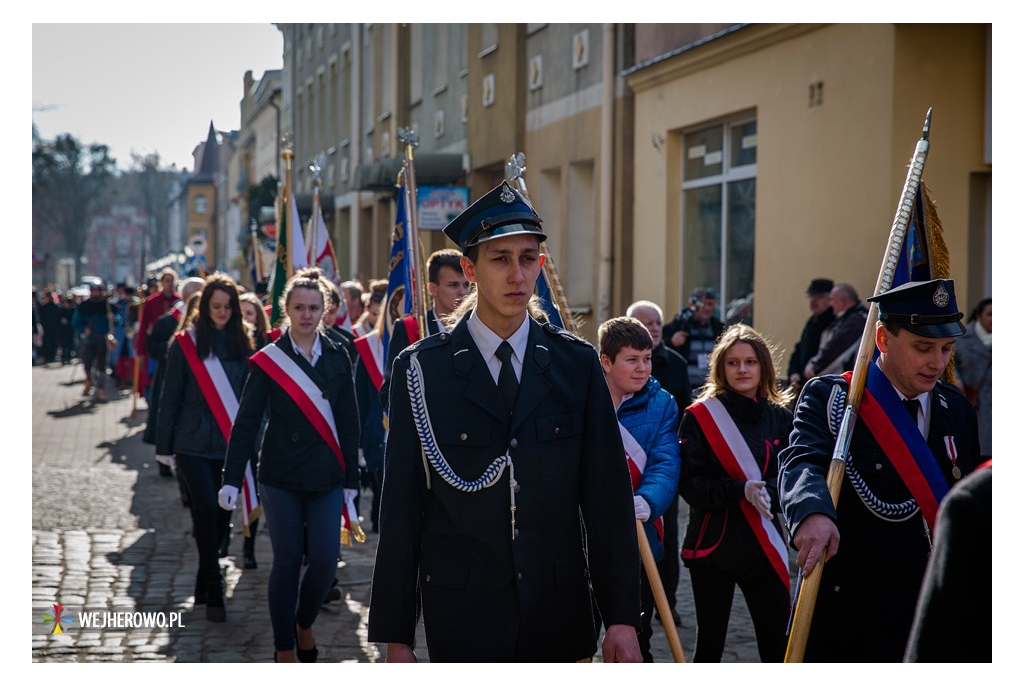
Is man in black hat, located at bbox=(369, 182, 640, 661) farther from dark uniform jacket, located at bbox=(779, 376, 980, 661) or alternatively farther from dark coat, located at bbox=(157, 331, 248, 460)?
dark coat, located at bbox=(157, 331, 248, 460)

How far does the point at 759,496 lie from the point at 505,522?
2.07 metres

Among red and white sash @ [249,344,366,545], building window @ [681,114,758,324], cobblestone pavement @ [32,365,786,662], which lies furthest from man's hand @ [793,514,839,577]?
building window @ [681,114,758,324]

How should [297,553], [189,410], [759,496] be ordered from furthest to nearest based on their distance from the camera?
1. [189,410]
2. [297,553]
3. [759,496]

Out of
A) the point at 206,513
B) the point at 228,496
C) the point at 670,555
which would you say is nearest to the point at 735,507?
the point at 670,555

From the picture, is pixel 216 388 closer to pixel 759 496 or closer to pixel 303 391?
pixel 303 391

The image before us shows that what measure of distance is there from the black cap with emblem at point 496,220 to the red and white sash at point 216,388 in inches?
168

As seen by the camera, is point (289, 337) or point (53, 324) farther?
point (53, 324)

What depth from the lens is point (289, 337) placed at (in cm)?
666

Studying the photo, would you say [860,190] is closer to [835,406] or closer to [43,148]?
[43,148]

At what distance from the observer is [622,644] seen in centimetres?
352

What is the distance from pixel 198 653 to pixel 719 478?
2.71m

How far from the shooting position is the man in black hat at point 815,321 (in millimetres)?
10461

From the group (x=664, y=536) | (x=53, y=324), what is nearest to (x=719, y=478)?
(x=664, y=536)

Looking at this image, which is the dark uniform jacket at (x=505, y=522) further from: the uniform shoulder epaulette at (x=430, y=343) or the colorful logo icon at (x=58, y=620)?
the colorful logo icon at (x=58, y=620)
